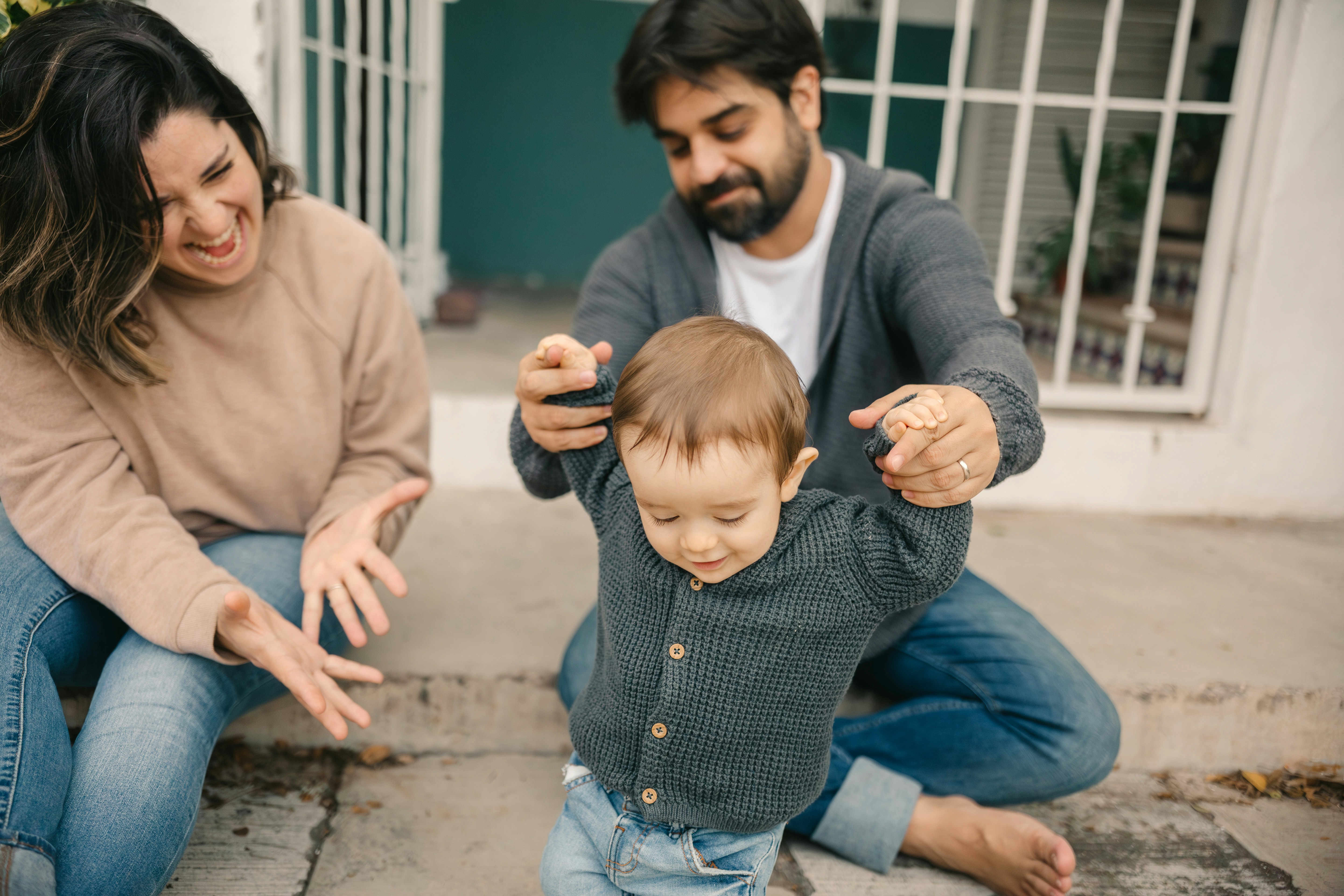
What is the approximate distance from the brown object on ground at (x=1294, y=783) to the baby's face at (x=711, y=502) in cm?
137

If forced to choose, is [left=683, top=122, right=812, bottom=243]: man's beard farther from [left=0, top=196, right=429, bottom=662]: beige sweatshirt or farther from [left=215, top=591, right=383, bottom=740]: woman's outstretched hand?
[left=215, top=591, right=383, bottom=740]: woman's outstretched hand

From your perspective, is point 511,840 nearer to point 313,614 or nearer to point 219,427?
point 313,614

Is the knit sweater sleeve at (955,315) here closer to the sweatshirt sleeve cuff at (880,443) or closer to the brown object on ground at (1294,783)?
the sweatshirt sleeve cuff at (880,443)

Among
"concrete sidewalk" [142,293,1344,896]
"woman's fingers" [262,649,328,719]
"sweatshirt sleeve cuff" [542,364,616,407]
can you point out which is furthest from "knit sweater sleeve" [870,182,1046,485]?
"woman's fingers" [262,649,328,719]

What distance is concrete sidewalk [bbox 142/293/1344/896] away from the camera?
1.58 m

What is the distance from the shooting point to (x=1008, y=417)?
122cm

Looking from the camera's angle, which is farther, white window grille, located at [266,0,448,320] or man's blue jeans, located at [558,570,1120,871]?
white window grille, located at [266,0,448,320]

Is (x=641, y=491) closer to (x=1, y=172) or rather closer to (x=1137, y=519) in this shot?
(x=1, y=172)

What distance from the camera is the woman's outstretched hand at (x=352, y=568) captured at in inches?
58.3

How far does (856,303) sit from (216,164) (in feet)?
3.50

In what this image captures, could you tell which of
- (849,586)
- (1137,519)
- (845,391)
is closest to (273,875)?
(849,586)

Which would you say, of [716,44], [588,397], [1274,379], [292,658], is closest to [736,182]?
[716,44]

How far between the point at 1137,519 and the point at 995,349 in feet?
6.05

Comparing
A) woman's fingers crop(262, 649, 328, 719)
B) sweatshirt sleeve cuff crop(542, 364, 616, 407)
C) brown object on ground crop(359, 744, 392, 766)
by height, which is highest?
sweatshirt sleeve cuff crop(542, 364, 616, 407)
